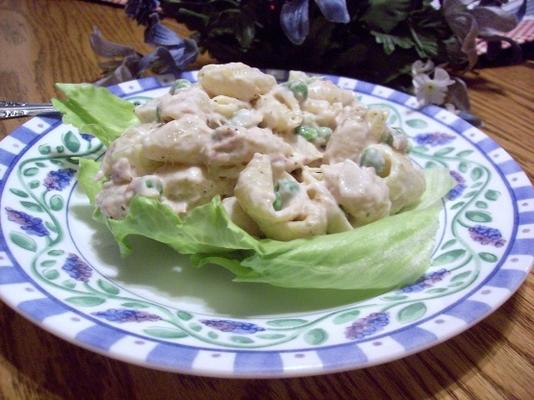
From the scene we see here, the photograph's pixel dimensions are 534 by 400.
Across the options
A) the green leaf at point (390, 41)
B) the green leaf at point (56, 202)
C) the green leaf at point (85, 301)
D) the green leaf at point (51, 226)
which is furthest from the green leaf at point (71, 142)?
the green leaf at point (390, 41)

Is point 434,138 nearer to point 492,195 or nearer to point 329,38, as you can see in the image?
point 492,195

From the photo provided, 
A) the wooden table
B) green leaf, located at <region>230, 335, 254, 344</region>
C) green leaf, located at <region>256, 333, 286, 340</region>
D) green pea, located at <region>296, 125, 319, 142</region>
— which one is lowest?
the wooden table

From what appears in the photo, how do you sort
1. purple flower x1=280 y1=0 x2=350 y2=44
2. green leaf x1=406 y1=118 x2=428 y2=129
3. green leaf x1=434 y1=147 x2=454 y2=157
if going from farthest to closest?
1. purple flower x1=280 y1=0 x2=350 y2=44
2. green leaf x1=406 y1=118 x2=428 y2=129
3. green leaf x1=434 y1=147 x2=454 y2=157

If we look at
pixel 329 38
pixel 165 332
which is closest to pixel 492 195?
pixel 165 332

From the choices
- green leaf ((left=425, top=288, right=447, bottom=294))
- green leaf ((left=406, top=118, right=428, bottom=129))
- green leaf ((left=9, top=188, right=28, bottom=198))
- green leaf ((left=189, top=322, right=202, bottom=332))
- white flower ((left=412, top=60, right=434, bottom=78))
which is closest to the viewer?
green leaf ((left=189, top=322, right=202, bottom=332))

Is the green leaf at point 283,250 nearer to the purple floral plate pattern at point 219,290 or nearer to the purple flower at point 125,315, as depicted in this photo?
the purple floral plate pattern at point 219,290

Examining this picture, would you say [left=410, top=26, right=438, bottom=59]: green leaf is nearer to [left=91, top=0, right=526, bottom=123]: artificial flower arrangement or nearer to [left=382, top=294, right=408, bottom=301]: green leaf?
[left=91, top=0, right=526, bottom=123]: artificial flower arrangement

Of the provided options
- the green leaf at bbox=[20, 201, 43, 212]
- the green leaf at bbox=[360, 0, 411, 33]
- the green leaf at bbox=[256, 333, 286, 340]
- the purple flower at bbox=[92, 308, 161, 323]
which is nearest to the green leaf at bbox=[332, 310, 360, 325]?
the green leaf at bbox=[256, 333, 286, 340]

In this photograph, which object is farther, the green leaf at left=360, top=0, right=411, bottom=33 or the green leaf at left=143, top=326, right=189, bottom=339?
the green leaf at left=360, top=0, right=411, bottom=33
